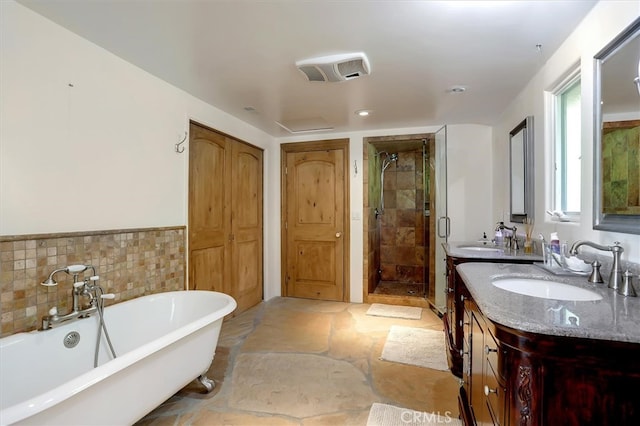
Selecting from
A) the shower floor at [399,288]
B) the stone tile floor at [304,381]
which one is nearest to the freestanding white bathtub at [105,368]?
the stone tile floor at [304,381]

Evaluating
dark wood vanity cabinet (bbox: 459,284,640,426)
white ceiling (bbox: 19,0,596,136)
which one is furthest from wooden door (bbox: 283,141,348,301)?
dark wood vanity cabinet (bbox: 459,284,640,426)

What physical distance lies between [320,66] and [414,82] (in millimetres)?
854

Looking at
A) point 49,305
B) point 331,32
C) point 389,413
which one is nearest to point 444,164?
point 331,32

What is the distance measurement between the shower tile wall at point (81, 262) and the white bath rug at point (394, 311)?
2.24m

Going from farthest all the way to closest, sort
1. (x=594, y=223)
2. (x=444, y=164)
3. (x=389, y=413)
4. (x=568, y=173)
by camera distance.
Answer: (x=444, y=164) < (x=568, y=173) < (x=389, y=413) < (x=594, y=223)

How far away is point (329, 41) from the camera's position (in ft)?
6.31

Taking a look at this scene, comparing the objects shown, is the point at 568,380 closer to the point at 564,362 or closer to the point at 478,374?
the point at 564,362

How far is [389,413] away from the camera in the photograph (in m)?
1.90

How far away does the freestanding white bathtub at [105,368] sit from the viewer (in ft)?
3.89

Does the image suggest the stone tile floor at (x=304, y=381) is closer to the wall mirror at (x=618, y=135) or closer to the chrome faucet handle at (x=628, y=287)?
the chrome faucet handle at (x=628, y=287)

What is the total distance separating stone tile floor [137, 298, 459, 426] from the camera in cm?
190

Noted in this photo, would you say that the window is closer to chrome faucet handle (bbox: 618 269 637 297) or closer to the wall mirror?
the wall mirror

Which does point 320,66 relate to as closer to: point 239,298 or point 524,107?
point 524,107

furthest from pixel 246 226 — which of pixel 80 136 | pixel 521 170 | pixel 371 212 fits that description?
pixel 521 170
